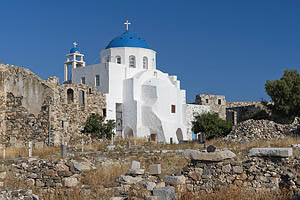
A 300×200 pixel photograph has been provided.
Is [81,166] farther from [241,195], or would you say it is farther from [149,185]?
[241,195]

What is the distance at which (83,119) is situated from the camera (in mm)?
30469

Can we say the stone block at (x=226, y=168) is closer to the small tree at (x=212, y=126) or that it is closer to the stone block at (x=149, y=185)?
the stone block at (x=149, y=185)

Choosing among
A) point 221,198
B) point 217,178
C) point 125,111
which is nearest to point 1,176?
point 217,178

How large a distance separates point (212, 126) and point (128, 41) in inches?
404

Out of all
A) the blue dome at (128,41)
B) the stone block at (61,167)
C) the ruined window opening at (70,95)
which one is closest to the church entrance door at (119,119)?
the ruined window opening at (70,95)

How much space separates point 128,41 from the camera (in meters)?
36.6

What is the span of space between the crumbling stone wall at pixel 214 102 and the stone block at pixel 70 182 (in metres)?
34.7

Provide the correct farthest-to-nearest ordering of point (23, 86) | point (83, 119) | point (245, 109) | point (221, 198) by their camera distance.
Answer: point (245, 109) → point (83, 119) → point (23, 86) → point (221, 198)

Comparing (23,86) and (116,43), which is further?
(116,43)

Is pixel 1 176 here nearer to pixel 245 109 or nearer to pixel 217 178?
pixel 217 178

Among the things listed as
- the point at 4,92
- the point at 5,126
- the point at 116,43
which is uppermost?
the point at 116,43

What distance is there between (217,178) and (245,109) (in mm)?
37919

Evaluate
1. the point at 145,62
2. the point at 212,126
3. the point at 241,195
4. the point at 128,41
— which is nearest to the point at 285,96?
the point at 212,126

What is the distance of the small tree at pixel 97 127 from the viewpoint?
29.6 metres
